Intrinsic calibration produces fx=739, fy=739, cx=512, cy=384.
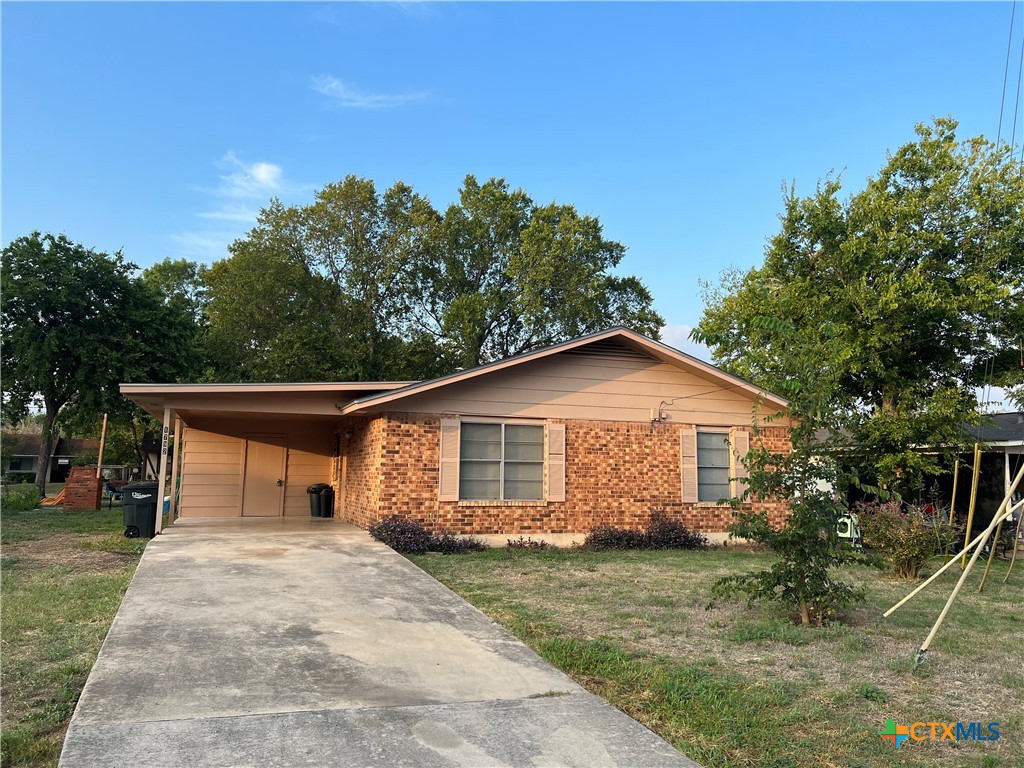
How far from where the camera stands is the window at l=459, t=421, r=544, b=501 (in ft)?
43.0

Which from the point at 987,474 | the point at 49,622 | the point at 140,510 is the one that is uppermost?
the point at 987,474

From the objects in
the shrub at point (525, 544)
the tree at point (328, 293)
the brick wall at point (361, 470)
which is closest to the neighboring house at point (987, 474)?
the shrub at point (525, 544)

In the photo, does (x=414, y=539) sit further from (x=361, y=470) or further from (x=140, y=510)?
(x=140, y=510)

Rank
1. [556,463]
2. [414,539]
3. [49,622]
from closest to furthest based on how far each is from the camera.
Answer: [49,622], [414,539], [556,463]

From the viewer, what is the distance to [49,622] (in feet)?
22.0

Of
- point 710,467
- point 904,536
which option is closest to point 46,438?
point 710,467

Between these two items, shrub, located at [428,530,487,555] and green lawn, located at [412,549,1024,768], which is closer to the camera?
green lawn, located at [412,549,1024,768]

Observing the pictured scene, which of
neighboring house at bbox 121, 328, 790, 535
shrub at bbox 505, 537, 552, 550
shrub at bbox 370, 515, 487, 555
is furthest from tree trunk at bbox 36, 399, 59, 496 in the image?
shrub at bbox 505, 537, 552, 550

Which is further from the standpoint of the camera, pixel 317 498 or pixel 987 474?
pixel 987 474

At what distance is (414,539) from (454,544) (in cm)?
74

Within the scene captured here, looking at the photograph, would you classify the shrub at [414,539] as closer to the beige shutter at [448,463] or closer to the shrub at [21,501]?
the beige shutter at [448,463]

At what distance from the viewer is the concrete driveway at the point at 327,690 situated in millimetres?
3670

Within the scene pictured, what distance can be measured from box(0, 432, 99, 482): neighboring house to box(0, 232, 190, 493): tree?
117ft

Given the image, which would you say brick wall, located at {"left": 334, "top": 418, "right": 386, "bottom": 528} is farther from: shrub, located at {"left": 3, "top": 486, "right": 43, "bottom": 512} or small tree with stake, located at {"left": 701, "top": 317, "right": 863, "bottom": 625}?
shrub, located at {"left": 3, "top": 486, "right": 43, "bottom": 512}
